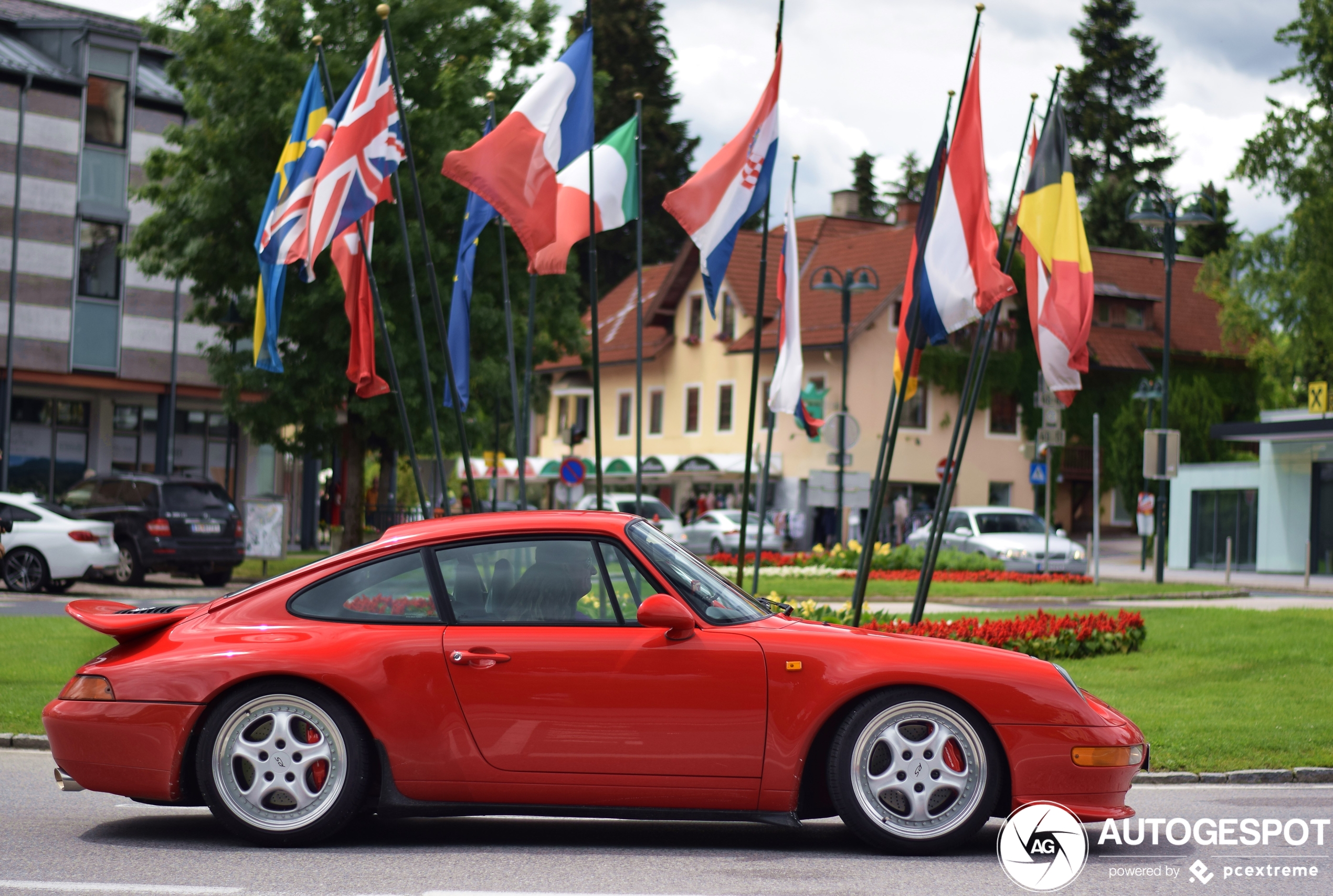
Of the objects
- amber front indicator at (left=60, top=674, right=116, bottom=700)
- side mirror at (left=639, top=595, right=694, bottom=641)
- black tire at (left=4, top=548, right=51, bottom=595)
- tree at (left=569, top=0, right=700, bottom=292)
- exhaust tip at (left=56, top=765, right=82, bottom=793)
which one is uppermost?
tree at (left=569, top=0, right=700, bottom=292)

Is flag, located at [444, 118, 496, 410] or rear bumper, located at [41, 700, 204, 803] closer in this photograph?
rear bumper, located at [41, 700, 204, 803]

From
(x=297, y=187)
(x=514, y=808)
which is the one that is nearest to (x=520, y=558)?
(x=514, y=808)

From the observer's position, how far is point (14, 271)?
34.5m

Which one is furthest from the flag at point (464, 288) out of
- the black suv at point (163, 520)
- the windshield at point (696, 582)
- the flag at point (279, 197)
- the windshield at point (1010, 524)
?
the windshield at point (1010, 524)

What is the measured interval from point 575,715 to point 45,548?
64.8 ft

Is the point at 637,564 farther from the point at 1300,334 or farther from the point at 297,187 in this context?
the point at 1300,334

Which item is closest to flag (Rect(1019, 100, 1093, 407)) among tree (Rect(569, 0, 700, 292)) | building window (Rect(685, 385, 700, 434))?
building window (Rect(685, 385, 700, 434))

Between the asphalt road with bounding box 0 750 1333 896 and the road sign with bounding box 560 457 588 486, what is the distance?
2148cm

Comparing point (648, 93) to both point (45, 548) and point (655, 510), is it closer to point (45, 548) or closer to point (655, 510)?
point (655, 510)

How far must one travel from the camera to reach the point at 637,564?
6633 millimetres

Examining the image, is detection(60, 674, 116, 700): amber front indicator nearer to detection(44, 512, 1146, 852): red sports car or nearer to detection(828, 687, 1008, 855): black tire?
detection(44, 512, 1146, 852): red sports car

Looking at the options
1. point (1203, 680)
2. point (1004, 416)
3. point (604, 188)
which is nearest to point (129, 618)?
point (604, 188)

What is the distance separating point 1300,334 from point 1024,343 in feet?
41.3

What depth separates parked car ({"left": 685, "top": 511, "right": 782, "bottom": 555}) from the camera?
4556 centimetres
